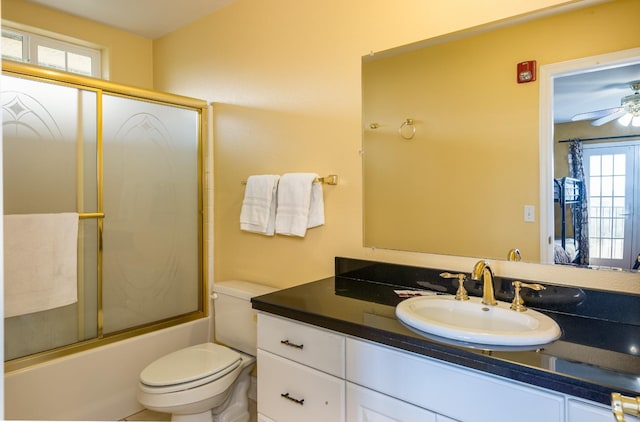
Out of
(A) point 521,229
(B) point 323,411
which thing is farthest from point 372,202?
(B) point 323,411

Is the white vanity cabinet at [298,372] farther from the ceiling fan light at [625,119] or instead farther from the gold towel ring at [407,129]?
the ceiling fan light at [625,119]

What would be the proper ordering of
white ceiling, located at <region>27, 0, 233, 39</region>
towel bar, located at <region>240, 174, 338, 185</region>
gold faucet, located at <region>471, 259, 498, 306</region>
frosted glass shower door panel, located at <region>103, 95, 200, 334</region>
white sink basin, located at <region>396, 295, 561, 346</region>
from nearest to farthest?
white sink basin, located at <region>396, 295, 561, 346</region>
gold faucet, located at <region>471, 259, 498, 306</region>
towel bar, located at <region>240, 174, 338, 185</region>
frosted glass shower door panel, located at <region>103, 95, 200, 334</region>
white ceiling, located at <region>27, 0, 233, 39</region>

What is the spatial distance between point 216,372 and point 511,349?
50.1 inches

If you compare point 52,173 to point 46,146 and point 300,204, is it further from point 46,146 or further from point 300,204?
point 300,204

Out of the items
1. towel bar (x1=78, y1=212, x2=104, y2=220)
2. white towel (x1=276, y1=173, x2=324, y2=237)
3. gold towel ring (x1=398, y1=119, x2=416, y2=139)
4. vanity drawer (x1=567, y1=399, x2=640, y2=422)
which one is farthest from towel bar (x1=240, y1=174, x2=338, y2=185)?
vanity drawer (x1=567, y1=399, x2=640, y2=422)

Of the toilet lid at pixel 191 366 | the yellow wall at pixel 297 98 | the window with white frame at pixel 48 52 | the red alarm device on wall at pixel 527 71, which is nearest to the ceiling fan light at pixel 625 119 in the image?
the red alarm device on wall at pixel 527 71

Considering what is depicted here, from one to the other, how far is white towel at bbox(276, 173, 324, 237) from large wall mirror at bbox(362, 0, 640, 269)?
26 centimetres

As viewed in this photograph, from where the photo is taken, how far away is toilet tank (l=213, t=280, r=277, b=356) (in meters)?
2.10

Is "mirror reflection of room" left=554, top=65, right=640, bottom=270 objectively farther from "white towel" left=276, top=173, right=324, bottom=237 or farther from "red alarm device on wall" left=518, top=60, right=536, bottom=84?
"white towel" left=276, top=173, right=324, bottom=237

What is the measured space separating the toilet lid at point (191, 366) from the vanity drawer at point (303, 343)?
41cm

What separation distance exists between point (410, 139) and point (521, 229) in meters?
0.59

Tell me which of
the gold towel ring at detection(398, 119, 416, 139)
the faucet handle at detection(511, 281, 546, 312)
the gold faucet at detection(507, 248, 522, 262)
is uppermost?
the gold towel ring at detection(398, 119, 416, 139)

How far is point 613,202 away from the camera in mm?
1287

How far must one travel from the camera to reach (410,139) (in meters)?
1.75
